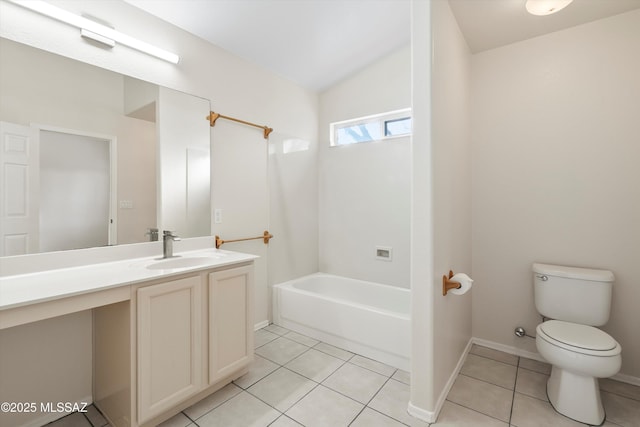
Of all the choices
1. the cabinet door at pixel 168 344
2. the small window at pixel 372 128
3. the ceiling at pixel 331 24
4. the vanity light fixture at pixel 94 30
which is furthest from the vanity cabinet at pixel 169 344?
the small window at pixel 372 128

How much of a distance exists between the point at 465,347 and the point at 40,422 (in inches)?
107

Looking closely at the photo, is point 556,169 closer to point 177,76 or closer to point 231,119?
point 231,119

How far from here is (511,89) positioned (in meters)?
2.23

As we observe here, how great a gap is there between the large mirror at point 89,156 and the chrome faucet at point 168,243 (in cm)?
A: 11

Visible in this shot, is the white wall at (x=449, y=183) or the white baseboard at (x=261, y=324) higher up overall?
the white wall at (x=449, y=183)

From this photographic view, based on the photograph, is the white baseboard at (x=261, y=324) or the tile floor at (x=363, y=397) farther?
the white baseboard at (x=261, y=324)

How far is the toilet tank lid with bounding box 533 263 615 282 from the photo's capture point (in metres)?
1.81

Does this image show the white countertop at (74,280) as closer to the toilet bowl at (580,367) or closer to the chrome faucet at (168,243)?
the chrome faucet at (168,243)

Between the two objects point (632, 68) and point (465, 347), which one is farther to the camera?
point (465, 347)

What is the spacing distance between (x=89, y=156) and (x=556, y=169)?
3.08m

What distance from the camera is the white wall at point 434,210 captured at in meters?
1.51

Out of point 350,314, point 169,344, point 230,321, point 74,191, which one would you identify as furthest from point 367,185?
point 74,191

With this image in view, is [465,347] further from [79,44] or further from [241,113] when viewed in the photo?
[79,44]

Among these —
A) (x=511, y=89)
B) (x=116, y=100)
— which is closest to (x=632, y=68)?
(x=511, y=89)
